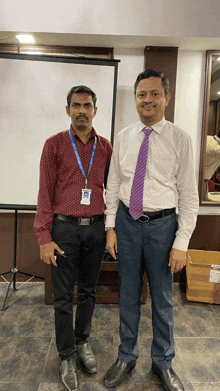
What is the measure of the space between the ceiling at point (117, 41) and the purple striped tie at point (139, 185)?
60.3 inches

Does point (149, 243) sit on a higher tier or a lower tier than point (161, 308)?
higher

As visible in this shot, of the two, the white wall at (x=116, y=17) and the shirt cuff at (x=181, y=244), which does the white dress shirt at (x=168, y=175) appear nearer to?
Answer: the shirt cuff at (x=181, y=244)

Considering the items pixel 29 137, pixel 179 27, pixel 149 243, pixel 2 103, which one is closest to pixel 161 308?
pixel 149 243

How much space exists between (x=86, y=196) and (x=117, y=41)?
71.9 inches

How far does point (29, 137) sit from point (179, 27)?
171cm

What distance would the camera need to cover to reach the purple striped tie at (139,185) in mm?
1417

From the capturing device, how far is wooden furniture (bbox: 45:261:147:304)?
239 cm

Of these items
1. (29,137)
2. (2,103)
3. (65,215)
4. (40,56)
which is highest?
(40,56)

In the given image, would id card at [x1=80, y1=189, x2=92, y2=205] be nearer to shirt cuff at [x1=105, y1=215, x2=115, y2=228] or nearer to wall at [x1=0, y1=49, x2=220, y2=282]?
shirt cuff at [x1=105, y1=215, x2=115, y2=228]

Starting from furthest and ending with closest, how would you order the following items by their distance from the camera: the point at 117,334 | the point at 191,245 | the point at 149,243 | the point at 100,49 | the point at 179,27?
the point at 191,245, the point at 100,49, the point at 179,27, the point at 117,334, the point at 149,243

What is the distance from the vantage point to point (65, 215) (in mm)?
1491

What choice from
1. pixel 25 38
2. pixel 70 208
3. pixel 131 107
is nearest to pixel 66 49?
pixel 25 38

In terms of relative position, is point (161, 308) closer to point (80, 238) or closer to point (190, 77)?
point (80, 238)

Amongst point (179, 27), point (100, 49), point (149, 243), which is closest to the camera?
point (149, 243)
